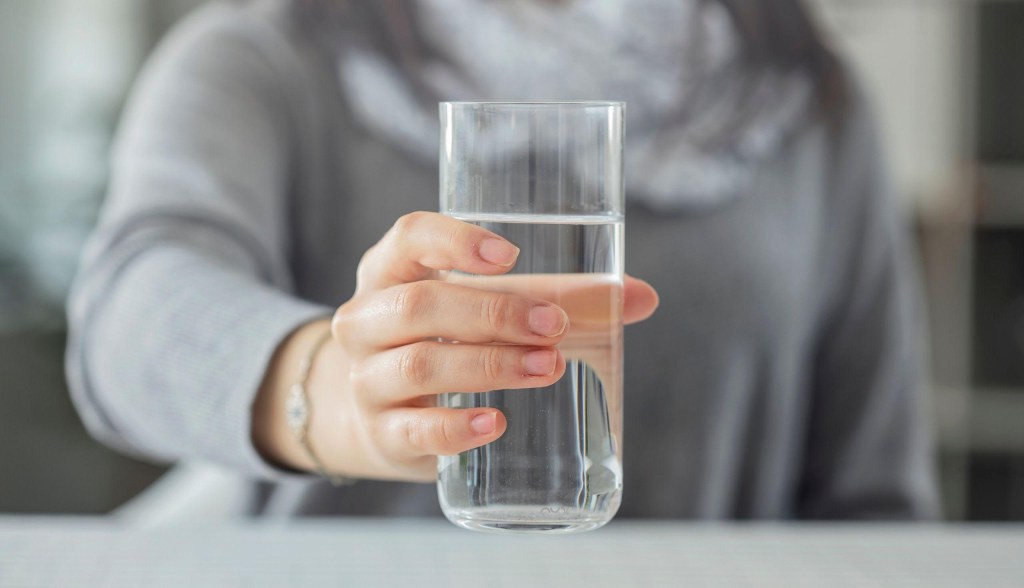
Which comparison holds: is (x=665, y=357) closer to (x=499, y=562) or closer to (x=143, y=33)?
(x=499, y=562)

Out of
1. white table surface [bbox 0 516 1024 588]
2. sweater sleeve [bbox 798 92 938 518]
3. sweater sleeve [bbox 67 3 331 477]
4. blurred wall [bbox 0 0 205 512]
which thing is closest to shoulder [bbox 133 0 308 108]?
sweater sleeve [bbox 67 3 331 477]

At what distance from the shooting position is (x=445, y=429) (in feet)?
1.24

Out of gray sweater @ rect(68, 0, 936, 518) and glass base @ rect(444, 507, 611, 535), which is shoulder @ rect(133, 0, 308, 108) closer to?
gray sweater @ rect(68, 0, 936, 518)

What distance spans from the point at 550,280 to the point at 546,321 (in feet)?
0.08

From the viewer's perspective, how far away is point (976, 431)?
2090 millimetres

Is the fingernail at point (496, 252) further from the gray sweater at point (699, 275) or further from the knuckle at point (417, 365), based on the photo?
the gray sweater at point (699, 275)

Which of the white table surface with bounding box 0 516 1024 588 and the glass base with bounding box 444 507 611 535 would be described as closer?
the glass base with bounding box 444 507 611 535

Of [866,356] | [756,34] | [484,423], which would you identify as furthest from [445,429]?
[756,34]

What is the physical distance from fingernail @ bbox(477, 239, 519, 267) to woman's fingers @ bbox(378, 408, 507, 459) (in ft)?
0.18

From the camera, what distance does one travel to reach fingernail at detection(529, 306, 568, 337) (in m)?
0.36

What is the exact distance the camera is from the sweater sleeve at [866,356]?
1.15 m

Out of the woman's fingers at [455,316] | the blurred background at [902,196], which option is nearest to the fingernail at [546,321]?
the woman's fingers at [455,316]

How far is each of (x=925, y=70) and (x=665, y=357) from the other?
3.91 feet

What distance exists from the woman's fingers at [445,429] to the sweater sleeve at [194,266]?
160 mm
